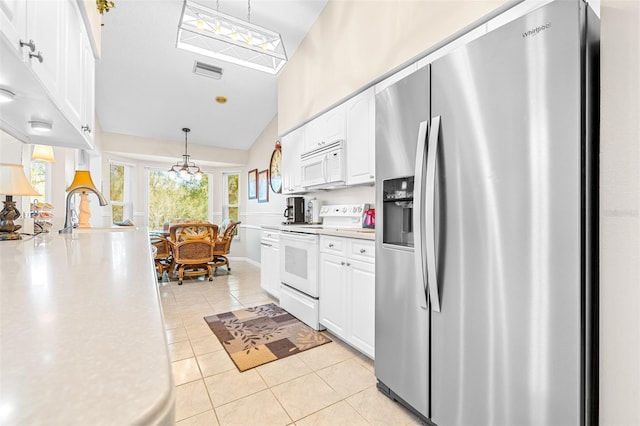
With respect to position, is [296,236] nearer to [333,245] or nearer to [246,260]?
[333,245]

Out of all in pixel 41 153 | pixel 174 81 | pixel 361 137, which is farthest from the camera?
pixel 174 81

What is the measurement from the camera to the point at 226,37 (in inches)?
97.0

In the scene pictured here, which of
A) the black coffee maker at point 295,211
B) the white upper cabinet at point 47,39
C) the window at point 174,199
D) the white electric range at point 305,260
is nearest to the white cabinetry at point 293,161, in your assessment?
the black coffee maker at point 295,211

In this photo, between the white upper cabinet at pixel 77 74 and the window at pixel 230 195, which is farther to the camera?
the window at pixel 230 195

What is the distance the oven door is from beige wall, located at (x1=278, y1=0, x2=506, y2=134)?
55.0 inches

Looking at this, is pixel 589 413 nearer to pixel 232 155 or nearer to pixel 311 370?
pixel 311 370

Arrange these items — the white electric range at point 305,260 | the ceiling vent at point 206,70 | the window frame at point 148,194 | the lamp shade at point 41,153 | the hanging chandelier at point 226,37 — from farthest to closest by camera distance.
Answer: the window frame at point 148,194
the ceiling vent at point 206,70
the white electric range at point 305,260
the hanging chandelier at point 226,37
the lamp shade at point 41,153

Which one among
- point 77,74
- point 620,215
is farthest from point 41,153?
point 620,215

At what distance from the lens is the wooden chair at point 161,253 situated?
4520 millimetres

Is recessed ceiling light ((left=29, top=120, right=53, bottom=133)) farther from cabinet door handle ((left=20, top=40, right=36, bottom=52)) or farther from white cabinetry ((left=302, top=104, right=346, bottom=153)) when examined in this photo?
white cabinetry ((left=302, top=104, right=346, bottom=153))

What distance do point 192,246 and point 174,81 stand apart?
2422 millimetres

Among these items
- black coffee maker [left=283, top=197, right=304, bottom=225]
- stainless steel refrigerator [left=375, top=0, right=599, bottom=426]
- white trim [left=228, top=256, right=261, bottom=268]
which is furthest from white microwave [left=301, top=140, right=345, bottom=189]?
white trim [left=228, top=256, right=261, bottom=268]

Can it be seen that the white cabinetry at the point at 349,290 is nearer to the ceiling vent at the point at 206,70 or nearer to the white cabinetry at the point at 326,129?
the white cabinetry at the point at 326,129

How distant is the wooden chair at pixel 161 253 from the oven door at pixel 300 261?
239 centimetres
